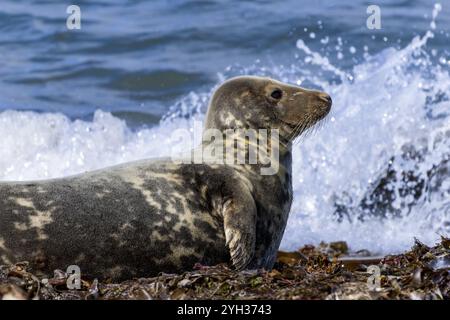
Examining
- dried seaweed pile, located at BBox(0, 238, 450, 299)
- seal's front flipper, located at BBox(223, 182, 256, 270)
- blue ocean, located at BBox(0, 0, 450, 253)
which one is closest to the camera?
dried seaweed pile, located at BBox(0, 238, 450, 299)

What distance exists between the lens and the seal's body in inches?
232

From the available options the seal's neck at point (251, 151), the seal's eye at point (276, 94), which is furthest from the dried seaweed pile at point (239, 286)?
the seal's eye at point (276, 94)

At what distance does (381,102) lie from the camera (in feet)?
40.9

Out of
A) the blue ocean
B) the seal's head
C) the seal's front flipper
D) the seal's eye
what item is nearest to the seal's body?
the seal's front flipper

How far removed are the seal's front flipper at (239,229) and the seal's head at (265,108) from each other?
95 cm

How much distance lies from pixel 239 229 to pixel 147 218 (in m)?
0.49

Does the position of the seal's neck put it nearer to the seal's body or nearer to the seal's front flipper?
the seal's body

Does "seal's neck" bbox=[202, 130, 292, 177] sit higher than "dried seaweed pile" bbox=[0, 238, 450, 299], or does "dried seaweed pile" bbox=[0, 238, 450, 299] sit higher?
"seal's neck" bbox=[202, 130, 292, 177]

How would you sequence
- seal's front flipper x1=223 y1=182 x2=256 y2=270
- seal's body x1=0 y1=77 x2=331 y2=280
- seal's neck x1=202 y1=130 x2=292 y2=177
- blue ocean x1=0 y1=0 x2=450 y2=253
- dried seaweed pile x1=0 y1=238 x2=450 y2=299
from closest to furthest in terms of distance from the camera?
dried seaweed pile x1=0 y1=238 x2=450 y2=299, seal's body x1=0 y1=77 x2=331 y2=280, seal's front flipper x1=223 y1=182 x2=256 y2=270, seal's neck x1=202 y1=130 x2=292 y2=177, blue ocean x1=0 y1=0 x2=450 y2=253

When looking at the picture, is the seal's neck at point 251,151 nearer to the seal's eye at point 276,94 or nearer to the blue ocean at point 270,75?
the seal's eye at point 276,94

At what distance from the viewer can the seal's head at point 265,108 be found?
707 cm

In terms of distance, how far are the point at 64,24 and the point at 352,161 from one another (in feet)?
25.6
